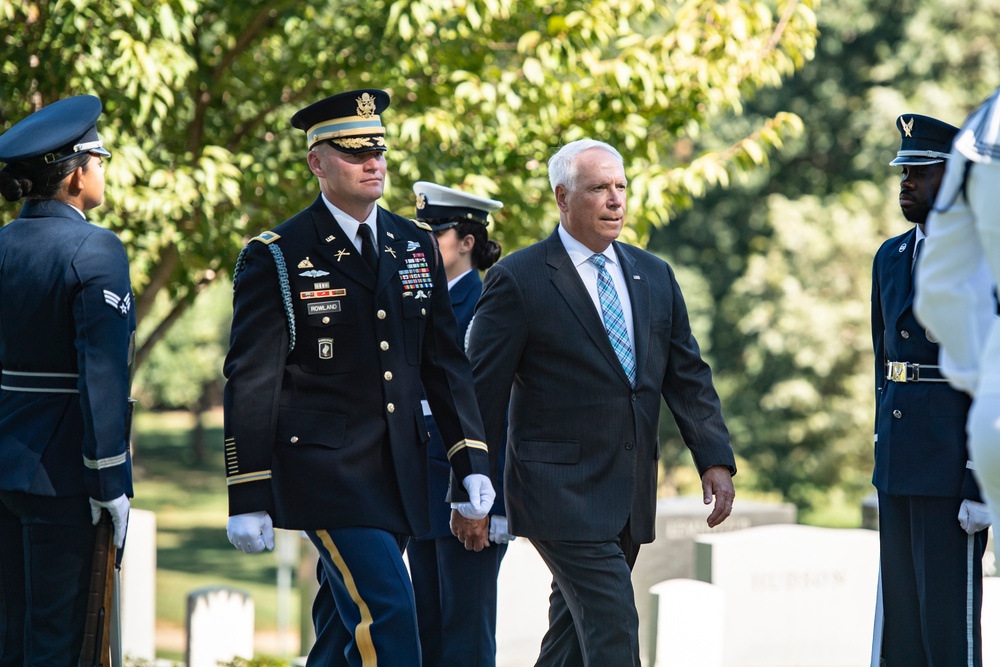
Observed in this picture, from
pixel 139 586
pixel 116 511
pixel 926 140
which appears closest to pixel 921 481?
pixel 926 140

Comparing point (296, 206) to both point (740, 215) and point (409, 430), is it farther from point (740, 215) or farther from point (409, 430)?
point (740, 215)

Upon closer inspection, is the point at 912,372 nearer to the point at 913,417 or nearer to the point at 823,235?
the point at 913,417

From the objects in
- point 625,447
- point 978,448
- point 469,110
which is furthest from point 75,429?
point 469,110

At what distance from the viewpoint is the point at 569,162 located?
5465mm

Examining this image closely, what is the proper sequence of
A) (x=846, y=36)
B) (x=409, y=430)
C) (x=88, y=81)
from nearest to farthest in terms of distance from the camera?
(x=409, y=430)
(x=88, y=81)
(x=846, y=36)

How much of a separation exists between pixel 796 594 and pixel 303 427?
8.24 m

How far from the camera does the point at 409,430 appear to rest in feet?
15.7

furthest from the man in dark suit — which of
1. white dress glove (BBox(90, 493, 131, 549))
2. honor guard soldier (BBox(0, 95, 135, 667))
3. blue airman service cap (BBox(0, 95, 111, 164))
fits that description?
blue airman service cap (BBox(0, 95, 111, 164))

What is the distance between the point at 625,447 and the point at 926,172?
1582 mm

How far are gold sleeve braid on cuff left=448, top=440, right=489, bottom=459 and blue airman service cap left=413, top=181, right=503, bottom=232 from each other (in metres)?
1.73

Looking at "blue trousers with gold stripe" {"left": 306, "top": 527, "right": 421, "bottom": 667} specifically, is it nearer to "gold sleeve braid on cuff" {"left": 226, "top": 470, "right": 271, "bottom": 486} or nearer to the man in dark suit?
"gold sleeve braid on cuff" {"left": 226, "top": 470, "right": 271, "bottom": 486}

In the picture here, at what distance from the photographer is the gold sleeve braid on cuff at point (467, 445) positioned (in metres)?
4.90

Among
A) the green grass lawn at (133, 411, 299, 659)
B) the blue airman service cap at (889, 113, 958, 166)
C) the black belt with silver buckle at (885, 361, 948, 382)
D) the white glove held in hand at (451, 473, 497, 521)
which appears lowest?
the green grass lawn at (133, 411, 299, 659)

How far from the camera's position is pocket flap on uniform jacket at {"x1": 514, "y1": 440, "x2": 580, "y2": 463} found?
522 centimetres
